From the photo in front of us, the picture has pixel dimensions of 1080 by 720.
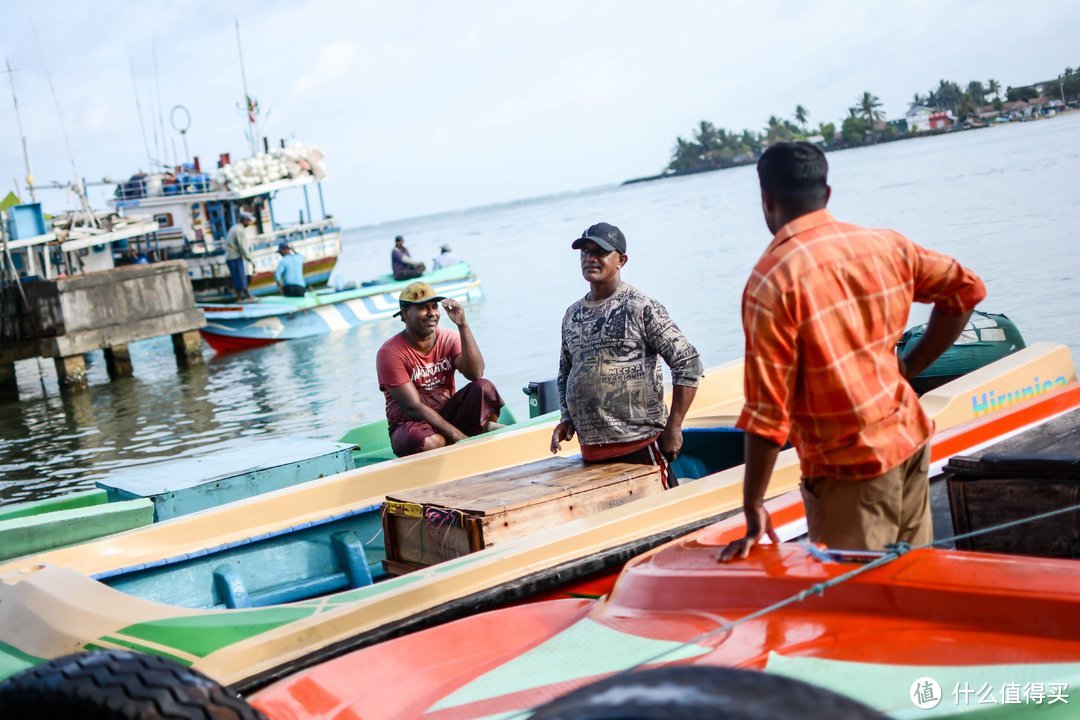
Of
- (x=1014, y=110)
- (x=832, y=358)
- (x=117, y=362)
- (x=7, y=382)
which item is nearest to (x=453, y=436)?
(x=832, y=358)

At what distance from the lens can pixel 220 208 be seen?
35531 mm

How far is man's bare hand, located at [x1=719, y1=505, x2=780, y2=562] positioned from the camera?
127 inches

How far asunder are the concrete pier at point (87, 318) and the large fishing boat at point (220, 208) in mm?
9315

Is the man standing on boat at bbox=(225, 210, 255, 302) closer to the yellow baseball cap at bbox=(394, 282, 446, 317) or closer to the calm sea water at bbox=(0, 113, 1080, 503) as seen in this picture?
the calm sea water at bbox=(0, 113, 1080, 503)

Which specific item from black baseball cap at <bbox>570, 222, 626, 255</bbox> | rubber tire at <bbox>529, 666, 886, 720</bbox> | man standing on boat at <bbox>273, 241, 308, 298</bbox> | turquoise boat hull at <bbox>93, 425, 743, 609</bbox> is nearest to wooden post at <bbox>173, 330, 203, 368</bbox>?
man standing on boat at <bbox>273, 241, 308, 298</bbox>

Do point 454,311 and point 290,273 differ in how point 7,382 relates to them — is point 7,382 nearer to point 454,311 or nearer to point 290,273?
point 290,273

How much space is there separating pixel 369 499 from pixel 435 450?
1.63 ft

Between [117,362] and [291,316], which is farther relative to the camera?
[291,316]

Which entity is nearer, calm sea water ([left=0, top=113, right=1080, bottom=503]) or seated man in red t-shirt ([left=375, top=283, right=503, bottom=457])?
seated man in red t-shirt ([left=375, top=283, right=503, bottom=457])

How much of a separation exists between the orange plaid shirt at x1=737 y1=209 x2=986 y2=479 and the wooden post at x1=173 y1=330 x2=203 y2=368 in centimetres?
2361

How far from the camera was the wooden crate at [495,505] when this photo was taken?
196 inches

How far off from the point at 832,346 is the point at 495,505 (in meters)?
2.34

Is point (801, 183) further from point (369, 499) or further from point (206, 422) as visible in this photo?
point (206, 422)

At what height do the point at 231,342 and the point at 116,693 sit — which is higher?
the point at 116,693
